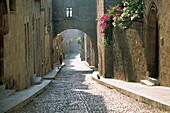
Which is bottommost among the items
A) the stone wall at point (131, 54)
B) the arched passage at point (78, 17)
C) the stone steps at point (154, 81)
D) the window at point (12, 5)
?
the stone steps at point (154, 81)

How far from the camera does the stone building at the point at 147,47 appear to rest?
9641 millimetres

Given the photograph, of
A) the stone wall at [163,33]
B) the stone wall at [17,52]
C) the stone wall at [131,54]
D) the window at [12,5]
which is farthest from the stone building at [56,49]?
the window at [12,5]

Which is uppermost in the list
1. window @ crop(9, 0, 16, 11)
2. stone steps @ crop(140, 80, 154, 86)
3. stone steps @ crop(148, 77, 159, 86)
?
window @ crop(9, 0, 16, 11)

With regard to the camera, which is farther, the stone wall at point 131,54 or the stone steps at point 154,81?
the stone wall at point 131,54

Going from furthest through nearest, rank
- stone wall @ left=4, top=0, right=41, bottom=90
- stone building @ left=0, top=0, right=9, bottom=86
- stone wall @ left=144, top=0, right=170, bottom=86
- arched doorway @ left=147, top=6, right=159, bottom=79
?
1. arched doorway @ left=147, top=6, right=159, bottom=79
2. stone wall @ left=144, top=0, right=170, bottom=86
3. stone wall @ left=4, top=0, right=41, bottom=90
4. stone building @ left=0, top=0, right=9, bottom=86

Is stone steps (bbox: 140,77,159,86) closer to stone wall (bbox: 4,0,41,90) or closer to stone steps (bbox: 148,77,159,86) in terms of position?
stone steps (bbox: 148,77,159,86)

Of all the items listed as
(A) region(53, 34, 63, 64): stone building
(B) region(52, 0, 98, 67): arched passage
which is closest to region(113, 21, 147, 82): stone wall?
(B) region(52, 0, 98, 67): arched passage

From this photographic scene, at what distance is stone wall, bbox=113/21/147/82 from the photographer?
12.2m

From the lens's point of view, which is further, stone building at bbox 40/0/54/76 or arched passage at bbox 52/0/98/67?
arched passage at bbox 52/0/98/67

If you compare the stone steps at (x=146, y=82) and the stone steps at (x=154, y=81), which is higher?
the stone steps at (x=154, y=81)

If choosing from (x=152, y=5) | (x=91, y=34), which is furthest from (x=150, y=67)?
(x=91, y=34)

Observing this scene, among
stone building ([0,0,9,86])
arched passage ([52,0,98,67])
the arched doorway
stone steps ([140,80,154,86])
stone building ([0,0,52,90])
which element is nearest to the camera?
stone building ([0,0,9,86])

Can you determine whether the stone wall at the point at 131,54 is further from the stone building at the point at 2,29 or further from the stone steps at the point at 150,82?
the stone building at the point at 2,29

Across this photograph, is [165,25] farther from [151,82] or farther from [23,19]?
[23,19]
